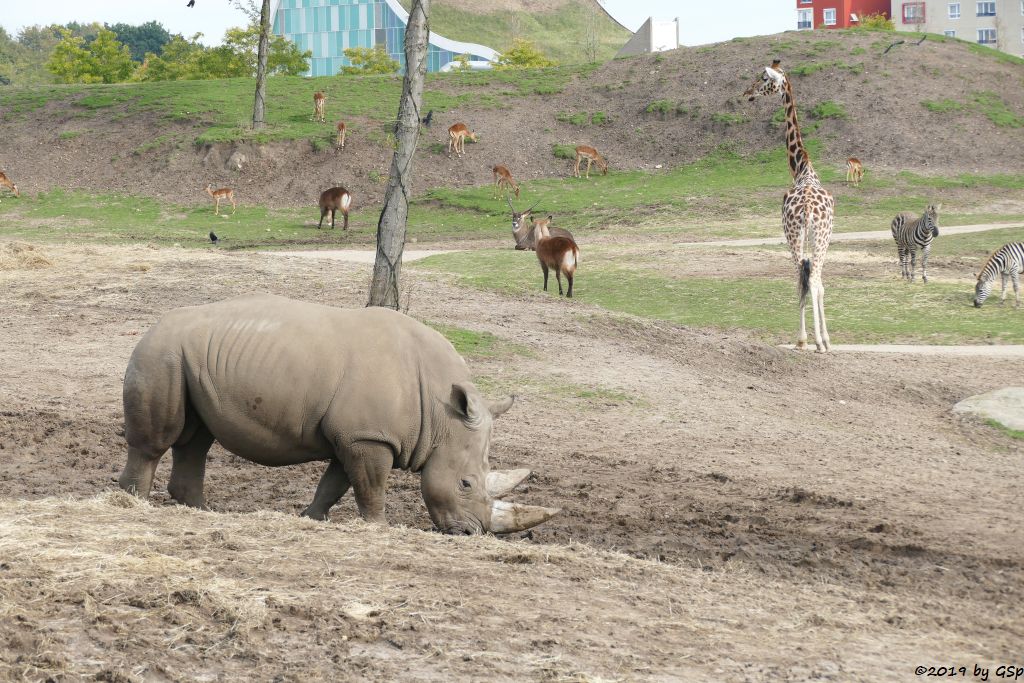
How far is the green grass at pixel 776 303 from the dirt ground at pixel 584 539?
87.4 inches

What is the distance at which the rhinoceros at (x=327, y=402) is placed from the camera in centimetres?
668

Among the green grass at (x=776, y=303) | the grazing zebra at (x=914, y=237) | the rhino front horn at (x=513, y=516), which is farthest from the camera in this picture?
the grazing zebra at (x=914, y=237)

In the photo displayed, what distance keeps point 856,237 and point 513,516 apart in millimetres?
20668

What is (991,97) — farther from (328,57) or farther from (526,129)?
(328,57)

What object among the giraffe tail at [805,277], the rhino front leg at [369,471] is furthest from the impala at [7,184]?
the rhino front leg at [369,471]

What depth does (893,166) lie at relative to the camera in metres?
35.7

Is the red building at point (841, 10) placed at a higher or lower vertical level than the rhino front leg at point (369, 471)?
higher

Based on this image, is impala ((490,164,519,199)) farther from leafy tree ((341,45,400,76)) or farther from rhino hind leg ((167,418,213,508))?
leafy tree ((341,45,400,76))

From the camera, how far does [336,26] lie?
107875mm

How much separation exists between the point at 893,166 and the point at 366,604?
110 ft

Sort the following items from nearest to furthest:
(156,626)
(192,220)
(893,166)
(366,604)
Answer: (156,626) < (366,604) < (192,220) < (893,166)

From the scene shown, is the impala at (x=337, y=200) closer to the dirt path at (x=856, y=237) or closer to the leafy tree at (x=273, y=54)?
the dirt path at (x=856, y=237)

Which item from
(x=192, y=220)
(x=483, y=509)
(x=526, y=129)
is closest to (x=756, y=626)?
(x=483, y=509)

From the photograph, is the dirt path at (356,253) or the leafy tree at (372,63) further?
the leafy tree at (372,63)
